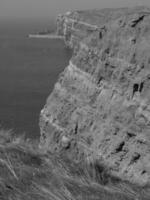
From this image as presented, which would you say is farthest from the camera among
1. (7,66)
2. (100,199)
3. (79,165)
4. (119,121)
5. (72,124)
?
(7,66)

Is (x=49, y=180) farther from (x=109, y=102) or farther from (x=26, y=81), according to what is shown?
(x=26, y=81)

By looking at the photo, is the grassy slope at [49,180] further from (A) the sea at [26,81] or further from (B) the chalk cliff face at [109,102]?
(A) the sea at [26,81]

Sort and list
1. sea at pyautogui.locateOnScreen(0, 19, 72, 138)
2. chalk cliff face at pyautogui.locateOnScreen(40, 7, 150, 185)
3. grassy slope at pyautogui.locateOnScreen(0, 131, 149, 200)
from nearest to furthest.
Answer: grassy slope at pyautogui.locateOnScreen(0, 131, 149, 200), chalk cliff face at pyautogui.locateOnScreen(40, 7, 150, 185), sea at pyautogui.locateOnScreen(0, 19, 72, 138)

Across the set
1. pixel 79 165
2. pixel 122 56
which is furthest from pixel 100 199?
pixel 122 56

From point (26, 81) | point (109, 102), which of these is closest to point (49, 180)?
point (109, 102)

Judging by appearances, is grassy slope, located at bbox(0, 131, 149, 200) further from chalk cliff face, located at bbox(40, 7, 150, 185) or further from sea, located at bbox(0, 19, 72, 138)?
sea, located at bbox(0, 19, 72, 138)

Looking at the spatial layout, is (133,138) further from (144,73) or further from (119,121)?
(144,73)

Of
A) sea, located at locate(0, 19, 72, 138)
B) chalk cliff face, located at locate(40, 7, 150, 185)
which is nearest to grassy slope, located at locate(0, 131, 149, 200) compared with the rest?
chalk cliff face, located at locate(40, 7, 150, 185)
